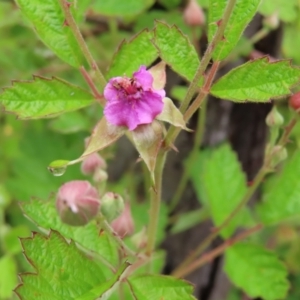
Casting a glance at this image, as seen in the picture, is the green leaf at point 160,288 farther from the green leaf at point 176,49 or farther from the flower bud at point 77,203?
the green leaf at point 176,49

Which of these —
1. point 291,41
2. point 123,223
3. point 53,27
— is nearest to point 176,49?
point 53,27

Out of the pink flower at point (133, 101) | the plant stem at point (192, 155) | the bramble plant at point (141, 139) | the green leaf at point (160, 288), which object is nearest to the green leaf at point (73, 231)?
the bramble plant at point (141, 139)

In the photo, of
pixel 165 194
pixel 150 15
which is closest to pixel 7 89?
pixel 150 15

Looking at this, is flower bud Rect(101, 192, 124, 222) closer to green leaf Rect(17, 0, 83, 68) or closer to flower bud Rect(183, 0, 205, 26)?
green leaf Rect(17, 0, 83, 68)

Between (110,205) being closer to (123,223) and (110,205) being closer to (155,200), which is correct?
(155,200)

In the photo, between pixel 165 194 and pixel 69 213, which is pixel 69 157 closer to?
pixel 165 194
